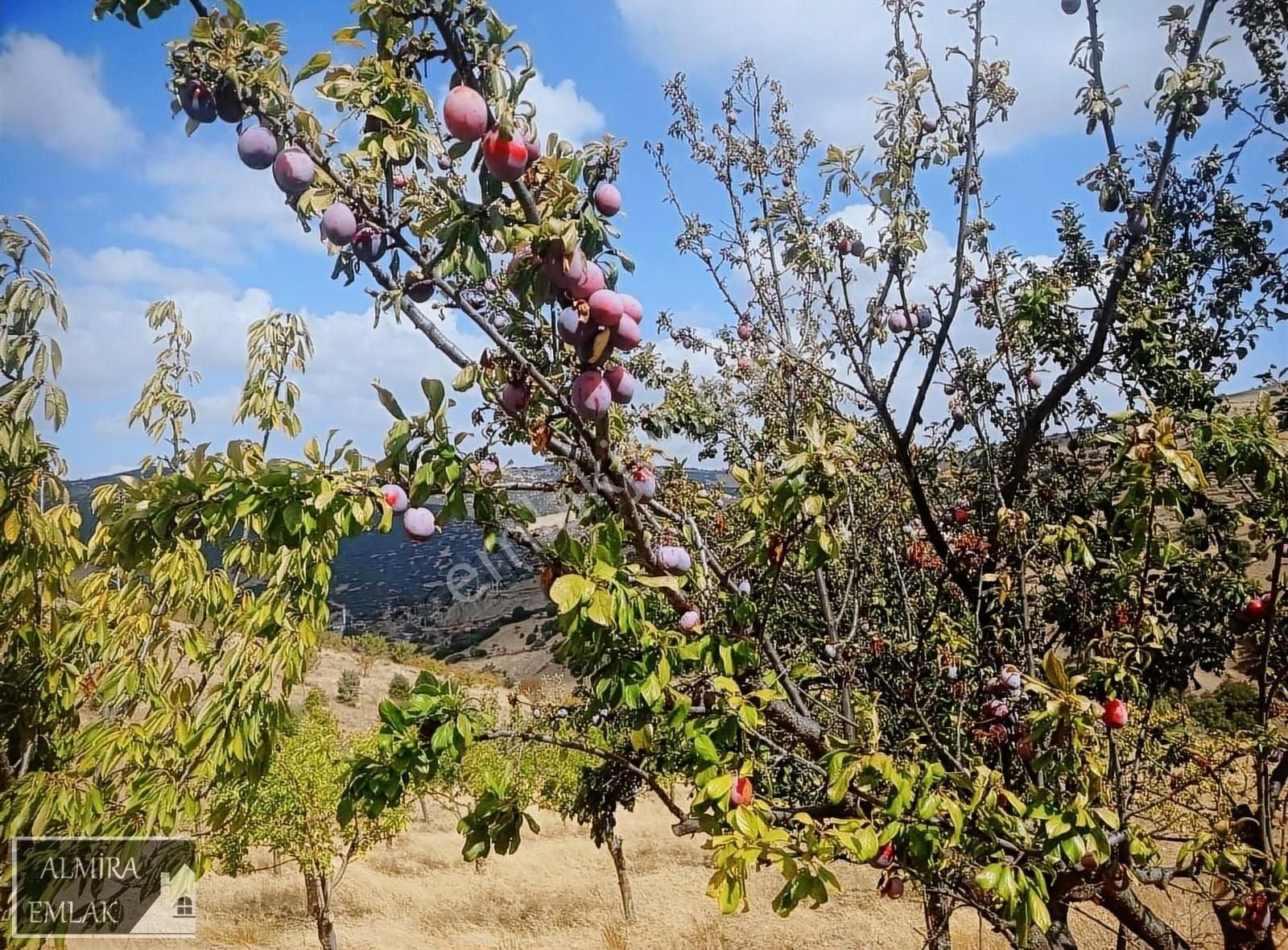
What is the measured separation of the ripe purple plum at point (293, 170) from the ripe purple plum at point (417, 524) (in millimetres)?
658

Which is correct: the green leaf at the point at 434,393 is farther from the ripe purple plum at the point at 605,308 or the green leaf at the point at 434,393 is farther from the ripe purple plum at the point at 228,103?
the ripe purple plum at the point at 228,103

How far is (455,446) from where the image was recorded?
1.63 metres

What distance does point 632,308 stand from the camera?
4.67 feet

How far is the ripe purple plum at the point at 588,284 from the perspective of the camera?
135 centimetres

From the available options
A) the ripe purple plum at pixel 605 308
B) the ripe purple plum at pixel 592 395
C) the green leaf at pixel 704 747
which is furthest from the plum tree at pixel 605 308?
the green leaf at pixel 704 747

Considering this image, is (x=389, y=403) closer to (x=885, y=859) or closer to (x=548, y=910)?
(x=885, y=859)

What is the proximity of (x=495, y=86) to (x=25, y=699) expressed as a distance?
10.4 ft

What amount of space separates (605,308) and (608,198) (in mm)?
260

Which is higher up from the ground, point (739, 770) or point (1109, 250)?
point (1109, 250)

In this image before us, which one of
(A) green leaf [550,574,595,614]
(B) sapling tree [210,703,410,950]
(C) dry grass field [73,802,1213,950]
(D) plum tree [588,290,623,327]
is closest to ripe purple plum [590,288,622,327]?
(D) plum tree [588,290,623,327]

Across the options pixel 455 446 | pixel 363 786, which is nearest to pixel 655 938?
pixel 363 786

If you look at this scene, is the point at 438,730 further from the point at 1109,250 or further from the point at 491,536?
the point at 1109,250

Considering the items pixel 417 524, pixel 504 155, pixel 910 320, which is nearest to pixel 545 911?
pixel 910 320

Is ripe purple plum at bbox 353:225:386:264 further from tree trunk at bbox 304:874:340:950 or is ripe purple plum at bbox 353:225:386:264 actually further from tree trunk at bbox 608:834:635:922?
tree trunk at bbox 608:834:635:922
